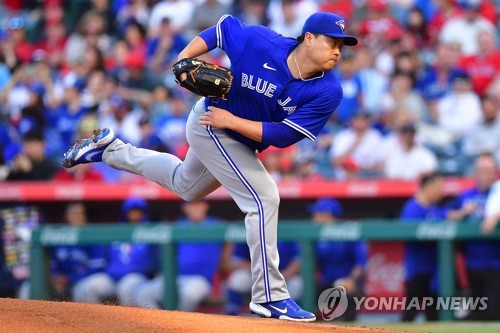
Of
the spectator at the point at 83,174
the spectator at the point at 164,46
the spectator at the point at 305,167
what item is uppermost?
the spectator at the point at 164,46

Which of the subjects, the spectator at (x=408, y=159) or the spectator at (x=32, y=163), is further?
the spectator at (x=32, y=163)

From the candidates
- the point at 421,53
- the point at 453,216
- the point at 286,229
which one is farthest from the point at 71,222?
the point at 421,53

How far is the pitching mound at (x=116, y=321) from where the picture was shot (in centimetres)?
554

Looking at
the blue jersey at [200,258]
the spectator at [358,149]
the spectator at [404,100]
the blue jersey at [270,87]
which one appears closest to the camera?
the blue jersey at [270,87]

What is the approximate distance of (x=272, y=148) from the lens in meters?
11.1

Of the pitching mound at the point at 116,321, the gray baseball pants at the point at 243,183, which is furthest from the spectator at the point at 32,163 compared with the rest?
the pitching mound at the point at 116,321

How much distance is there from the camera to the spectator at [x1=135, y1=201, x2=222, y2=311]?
9648 millimetres

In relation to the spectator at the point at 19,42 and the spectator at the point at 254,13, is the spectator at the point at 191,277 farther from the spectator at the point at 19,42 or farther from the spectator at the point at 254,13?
the spectator at the point at 19,42

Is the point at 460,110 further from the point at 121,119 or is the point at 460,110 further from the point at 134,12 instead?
the point at 134,12

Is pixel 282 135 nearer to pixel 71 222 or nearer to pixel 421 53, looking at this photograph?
pixel 71 222

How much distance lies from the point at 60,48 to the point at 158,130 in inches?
132

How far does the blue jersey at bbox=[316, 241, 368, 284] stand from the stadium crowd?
4.10 ft

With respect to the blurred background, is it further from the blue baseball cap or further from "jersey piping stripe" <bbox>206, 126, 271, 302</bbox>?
the blue baseball cap

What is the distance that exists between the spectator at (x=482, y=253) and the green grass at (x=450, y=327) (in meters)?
0.35
